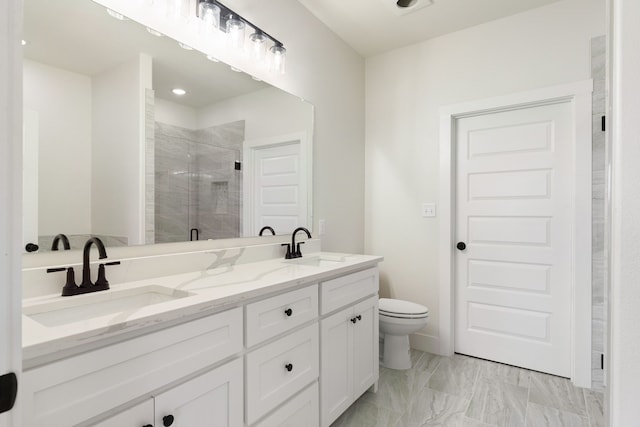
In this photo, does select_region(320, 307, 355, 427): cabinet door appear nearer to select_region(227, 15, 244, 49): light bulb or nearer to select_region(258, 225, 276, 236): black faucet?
select_region(258, 225, 276, 236): black faucet

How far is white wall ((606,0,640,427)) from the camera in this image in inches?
20.5

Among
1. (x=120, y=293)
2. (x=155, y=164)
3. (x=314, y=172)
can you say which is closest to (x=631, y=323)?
(x=120, y=293)

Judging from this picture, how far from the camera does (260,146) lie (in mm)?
2055

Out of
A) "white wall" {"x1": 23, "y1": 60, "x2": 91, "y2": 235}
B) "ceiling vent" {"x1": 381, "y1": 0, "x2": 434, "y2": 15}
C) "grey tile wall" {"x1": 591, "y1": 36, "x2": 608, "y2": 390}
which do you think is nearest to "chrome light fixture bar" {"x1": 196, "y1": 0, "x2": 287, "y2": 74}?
"white wall" {"x1": 23, "y1": 60, "x2": 91, "y2": 235}

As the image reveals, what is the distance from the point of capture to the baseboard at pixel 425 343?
2717mm

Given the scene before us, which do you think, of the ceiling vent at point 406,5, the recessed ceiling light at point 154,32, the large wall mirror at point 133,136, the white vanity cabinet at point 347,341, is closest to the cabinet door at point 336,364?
the white vanity cabinet at point 347,341

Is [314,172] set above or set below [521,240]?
above

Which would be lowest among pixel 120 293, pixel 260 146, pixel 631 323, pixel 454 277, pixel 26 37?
pixel 454 277

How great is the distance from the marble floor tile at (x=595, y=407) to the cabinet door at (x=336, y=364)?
1.36m

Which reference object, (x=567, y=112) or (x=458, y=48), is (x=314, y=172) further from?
(x=567, y=112)

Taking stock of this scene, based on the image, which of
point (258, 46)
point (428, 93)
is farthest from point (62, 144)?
point (428, 93)

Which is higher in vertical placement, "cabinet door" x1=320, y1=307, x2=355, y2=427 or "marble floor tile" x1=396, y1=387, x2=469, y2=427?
"cabinet door" x1=320, y1=307, x2=355, y2=427

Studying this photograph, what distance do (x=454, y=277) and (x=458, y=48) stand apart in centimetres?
188

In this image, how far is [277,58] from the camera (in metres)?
2.08
